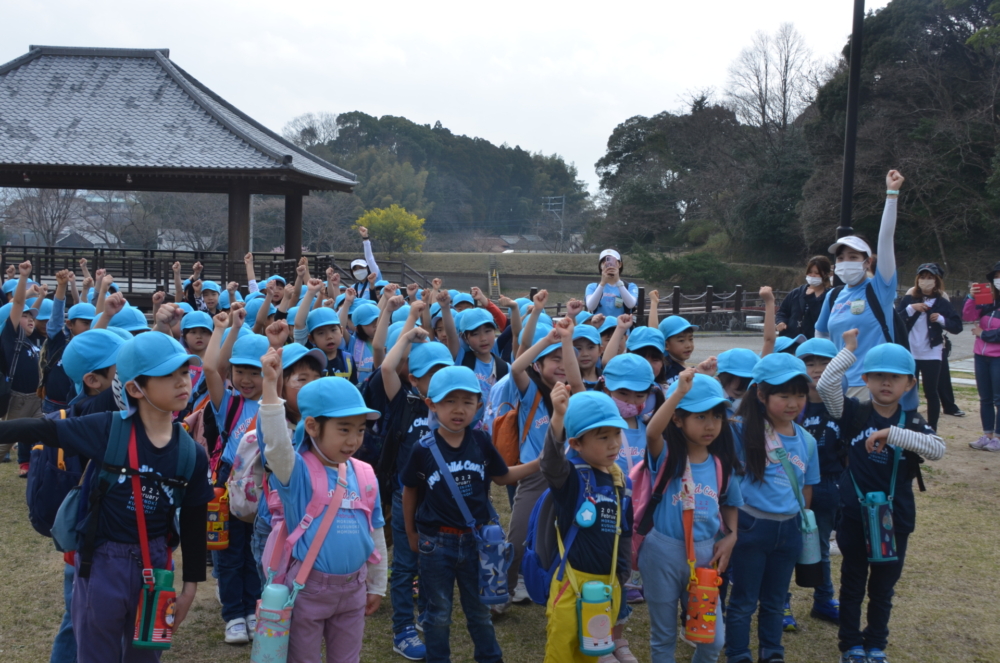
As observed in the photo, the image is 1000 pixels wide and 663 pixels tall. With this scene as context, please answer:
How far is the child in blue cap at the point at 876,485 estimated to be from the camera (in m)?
3.47

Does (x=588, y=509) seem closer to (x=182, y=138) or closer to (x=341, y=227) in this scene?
(x=182, y=138)

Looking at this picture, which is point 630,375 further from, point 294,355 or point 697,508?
point 294,355

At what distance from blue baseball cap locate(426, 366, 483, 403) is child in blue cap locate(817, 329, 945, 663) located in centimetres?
178

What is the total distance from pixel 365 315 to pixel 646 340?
2.17m

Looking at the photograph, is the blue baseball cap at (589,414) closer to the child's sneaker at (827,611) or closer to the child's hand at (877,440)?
the child's hand at (877,440)

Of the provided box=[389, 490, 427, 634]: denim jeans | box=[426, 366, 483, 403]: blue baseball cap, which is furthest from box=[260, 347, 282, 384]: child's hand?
box=[389, 490, 427, 634]: denim jeans

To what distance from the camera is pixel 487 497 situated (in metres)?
3.33

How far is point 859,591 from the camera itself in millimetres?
3543

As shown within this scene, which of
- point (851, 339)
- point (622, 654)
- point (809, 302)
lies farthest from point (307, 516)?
point (809, 302)

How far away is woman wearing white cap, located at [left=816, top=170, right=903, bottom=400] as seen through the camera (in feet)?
16.8

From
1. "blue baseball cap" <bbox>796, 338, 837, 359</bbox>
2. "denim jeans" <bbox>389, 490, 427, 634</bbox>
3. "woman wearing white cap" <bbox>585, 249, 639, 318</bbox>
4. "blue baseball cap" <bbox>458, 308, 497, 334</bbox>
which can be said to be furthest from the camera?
"woman wearing white cap" <bbox>585, 249, 639, 318</bbox>

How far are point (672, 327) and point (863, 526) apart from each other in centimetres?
178

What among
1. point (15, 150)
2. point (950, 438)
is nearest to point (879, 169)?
point (950, 438)

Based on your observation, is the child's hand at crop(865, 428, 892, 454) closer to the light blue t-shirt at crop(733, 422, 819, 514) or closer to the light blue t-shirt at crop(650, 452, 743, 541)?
the light blue t-shirt at crop(733, 422, 819, 514)
